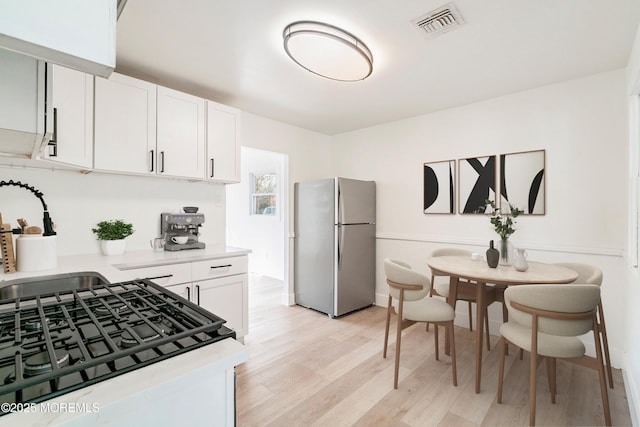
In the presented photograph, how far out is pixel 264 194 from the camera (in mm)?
5484

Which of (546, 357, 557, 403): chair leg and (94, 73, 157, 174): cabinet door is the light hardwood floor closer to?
(546, 357, 557, 403): chair leg

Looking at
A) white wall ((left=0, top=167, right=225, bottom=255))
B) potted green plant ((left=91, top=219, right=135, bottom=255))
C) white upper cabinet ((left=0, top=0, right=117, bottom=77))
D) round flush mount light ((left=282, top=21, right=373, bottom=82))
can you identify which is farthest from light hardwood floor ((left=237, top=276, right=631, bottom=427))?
round flush mount light ((left=282, top=21, right=373, bottom=82))

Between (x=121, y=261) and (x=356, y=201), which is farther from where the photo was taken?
(x=356, y=201)

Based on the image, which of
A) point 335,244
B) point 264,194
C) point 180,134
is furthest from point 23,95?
point 264,194

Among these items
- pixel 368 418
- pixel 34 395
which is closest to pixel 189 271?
pixel 368 418

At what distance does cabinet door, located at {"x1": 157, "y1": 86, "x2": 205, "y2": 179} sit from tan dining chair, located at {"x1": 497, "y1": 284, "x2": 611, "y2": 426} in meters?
2.64

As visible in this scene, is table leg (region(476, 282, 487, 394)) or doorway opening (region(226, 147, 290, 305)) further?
doorway opening (region(226, 147, 290, 305))

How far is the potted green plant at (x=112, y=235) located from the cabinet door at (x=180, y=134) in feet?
1.78

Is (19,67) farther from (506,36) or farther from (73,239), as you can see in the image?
(506,36)

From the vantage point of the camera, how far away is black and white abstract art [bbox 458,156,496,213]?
3031 millimetres

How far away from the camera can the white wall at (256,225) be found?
17.3 ft

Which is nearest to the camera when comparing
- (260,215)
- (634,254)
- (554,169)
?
(634,254)

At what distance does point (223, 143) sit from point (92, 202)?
1.19 metres

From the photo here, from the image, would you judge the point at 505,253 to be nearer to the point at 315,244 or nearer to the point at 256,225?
the point at 315,244
